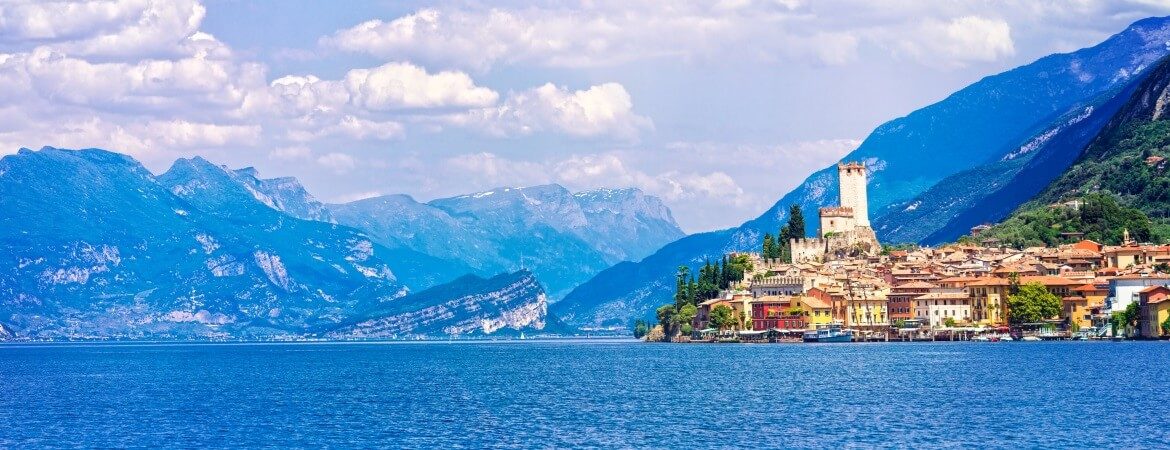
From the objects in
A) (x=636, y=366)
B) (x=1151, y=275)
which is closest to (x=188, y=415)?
(x=636, y=366)

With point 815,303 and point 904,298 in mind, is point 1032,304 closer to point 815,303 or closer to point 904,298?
point 904,298

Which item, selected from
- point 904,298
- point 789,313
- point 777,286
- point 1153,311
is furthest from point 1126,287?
point 777,286

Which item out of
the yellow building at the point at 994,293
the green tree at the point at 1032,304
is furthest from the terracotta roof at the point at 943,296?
the green tree at the point at 1032,304

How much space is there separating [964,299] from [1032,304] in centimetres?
957

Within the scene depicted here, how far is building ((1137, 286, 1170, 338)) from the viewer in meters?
150

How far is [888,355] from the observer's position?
136 meters

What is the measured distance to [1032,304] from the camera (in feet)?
537

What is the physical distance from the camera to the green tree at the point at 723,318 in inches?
7308

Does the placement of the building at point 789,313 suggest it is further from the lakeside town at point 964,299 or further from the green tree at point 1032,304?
the green tree at point 1032,304

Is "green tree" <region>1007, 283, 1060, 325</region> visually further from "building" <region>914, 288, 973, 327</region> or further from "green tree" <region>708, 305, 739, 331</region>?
"green tree" <region>708, 305, 739, 331</region>

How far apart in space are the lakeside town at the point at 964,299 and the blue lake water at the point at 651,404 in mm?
22560

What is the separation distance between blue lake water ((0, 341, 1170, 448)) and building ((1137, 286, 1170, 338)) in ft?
37.0

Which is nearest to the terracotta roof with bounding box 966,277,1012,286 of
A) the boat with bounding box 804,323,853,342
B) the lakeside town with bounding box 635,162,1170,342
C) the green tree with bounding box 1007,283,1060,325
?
the lakeside town with bounding box 635,162,1170,342

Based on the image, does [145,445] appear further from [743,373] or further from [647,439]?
[743,373]
